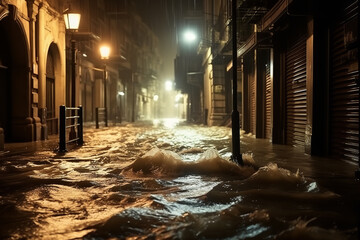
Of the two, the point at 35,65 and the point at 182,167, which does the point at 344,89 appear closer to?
the point at 182,167

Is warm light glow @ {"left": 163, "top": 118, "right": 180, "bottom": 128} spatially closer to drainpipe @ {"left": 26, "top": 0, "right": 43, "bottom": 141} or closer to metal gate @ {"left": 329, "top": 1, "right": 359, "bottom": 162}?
drainpipe @ {"left": 26, "top": 0, "right": 43, "bottom": 141}

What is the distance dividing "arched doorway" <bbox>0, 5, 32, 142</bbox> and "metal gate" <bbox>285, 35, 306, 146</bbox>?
9.33 meters

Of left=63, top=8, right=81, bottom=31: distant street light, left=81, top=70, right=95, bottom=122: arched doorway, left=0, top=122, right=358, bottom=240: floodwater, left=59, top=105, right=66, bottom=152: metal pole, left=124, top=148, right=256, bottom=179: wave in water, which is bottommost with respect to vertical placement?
left=0, top=122, right=358, bottom=240: floodwater

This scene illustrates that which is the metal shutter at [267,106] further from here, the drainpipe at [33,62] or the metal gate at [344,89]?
the drainpipe at [33,62]

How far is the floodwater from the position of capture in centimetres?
327

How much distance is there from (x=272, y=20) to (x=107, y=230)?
29.6 feet

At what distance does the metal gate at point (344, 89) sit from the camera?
23.1 feet

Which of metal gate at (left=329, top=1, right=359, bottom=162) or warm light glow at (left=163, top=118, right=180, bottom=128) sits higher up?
metal gate at (left=329, top=1, right=359, bottom=162)

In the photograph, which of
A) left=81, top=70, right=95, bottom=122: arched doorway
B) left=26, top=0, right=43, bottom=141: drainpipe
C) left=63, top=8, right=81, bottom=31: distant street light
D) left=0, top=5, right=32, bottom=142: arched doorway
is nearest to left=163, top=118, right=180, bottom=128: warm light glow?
left=81, top=70, right=95, bottom=122: arched doorway

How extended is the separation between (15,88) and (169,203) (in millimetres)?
10724

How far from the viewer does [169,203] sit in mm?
4246

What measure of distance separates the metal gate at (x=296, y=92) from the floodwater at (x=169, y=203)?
4.23 metres

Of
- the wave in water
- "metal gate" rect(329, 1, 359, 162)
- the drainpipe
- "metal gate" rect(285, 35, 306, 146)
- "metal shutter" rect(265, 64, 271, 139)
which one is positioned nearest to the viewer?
the wave in water

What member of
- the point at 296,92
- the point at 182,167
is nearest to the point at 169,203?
the point at 182,167
